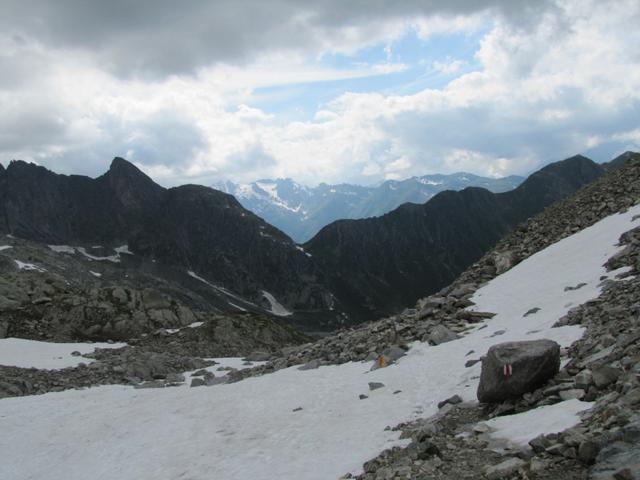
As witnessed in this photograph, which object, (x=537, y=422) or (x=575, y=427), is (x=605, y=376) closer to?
(x=537, y=422)

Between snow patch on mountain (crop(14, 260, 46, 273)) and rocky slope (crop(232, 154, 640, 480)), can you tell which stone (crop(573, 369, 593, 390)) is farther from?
snow patch on mountain (crop(14, 260, 46, 273))

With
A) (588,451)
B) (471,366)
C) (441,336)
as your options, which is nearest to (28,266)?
(441,336)

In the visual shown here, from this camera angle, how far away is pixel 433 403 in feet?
59.2

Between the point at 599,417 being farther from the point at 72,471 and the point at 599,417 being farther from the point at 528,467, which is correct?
the point at 72,471

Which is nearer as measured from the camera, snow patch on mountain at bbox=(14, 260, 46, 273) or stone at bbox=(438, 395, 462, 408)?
stone at bbox=(438, 395, 462, 408)

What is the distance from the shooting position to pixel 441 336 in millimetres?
26938

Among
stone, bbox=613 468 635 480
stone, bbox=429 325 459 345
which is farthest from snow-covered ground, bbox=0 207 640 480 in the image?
stone, bbox=613 468 635 480

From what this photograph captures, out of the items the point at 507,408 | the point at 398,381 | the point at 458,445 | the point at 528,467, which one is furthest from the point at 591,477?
the point at 398,381

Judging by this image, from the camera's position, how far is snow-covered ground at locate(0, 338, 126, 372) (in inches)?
1727

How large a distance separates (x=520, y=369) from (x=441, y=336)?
12.4 meters

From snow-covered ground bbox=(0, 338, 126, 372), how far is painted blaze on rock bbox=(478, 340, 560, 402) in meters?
38.9

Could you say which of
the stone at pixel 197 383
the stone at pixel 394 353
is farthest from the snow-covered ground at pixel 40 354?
the stone at pixel 394 353

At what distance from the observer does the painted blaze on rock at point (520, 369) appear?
14.5 m

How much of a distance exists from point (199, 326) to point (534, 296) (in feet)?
171
